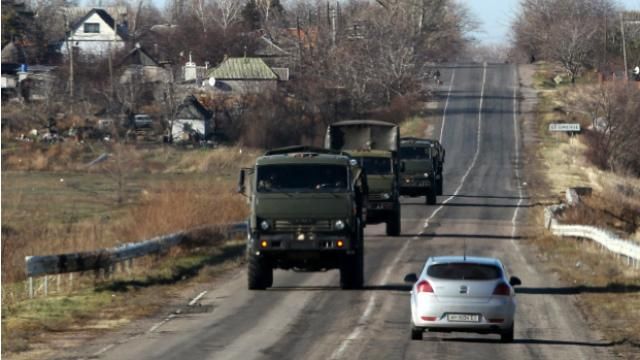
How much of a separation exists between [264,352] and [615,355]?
5.01m

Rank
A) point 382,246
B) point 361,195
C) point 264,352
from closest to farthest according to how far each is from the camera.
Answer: point 264,352 < point 361,195 < point 382,246

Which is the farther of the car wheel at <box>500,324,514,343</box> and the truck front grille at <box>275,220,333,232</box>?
the truck front grille at <box>275,220,333,232</box>

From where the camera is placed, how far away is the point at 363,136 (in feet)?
144

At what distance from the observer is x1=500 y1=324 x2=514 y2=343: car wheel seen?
20094 mm

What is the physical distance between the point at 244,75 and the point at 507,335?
4493 centimetres

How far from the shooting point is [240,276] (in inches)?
1187

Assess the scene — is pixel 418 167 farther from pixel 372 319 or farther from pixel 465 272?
pixel 465 272

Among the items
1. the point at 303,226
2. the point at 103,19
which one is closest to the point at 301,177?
the point at 303,226

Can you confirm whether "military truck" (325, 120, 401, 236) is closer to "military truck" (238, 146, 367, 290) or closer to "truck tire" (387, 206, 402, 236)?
"truck tire" (387, 206, 402, 236)

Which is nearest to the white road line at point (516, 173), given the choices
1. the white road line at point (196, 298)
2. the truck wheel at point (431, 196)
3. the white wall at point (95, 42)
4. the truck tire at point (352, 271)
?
the truck wheel at point (431, 196)

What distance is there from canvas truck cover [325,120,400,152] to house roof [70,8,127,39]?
25.3m

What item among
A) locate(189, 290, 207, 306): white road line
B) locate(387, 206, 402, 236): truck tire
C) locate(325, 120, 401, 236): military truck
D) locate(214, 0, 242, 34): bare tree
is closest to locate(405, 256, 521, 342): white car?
locate(189, 290, 207, 306): white road line

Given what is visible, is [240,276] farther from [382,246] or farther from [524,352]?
[524,352]

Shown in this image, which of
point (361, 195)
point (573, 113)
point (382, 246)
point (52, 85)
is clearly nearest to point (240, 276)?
point (361, 195)
